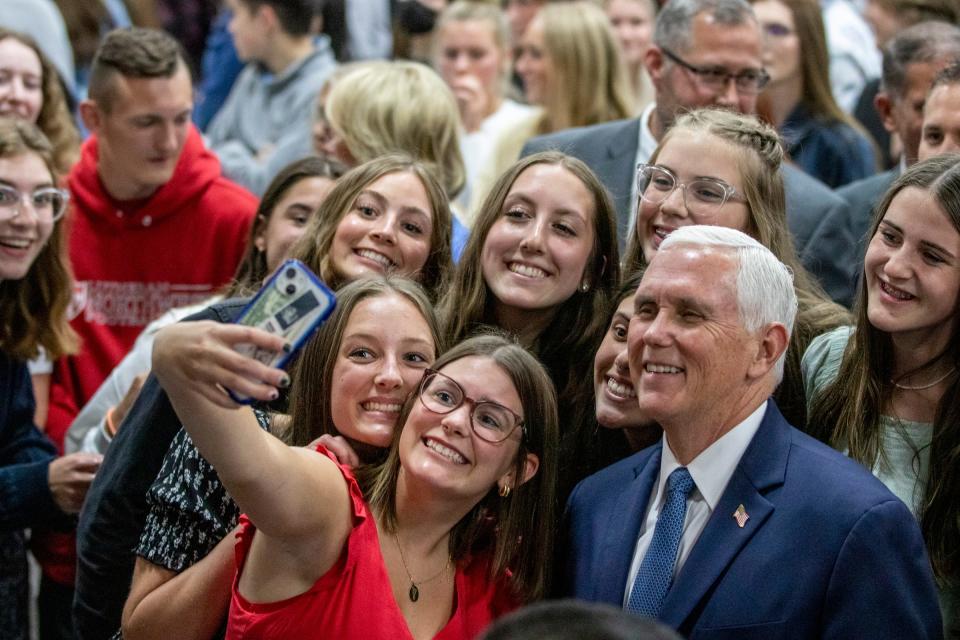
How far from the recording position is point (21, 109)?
5973 millimetres

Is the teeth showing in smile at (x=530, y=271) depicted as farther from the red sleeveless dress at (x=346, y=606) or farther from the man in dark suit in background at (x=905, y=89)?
the man in dark suit in background at (x=905, y=89)

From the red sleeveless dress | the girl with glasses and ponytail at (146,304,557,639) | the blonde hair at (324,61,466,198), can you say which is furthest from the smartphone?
the blonde hair at (324,61,466,198)

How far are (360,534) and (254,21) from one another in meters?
4.67

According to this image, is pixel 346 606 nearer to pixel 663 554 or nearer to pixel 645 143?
pixel 663 554

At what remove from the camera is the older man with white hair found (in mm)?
3080

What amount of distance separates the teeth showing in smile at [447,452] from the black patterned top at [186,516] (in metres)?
0.54

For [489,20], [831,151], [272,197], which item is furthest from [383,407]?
[489,20]

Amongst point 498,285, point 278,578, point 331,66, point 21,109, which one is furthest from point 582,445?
point 331,66

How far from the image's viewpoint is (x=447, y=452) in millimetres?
3340

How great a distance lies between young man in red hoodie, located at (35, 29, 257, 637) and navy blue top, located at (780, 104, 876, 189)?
2456mm

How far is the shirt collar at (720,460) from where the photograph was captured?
3334 millimetres

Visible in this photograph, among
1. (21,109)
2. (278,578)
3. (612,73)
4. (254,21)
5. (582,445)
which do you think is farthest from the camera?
(254,21)

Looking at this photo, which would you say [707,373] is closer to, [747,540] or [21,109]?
[747,540]

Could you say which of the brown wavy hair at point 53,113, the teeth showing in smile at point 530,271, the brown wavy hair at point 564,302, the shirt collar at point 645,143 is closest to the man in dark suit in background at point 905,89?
the shirt collar at point 645,143
